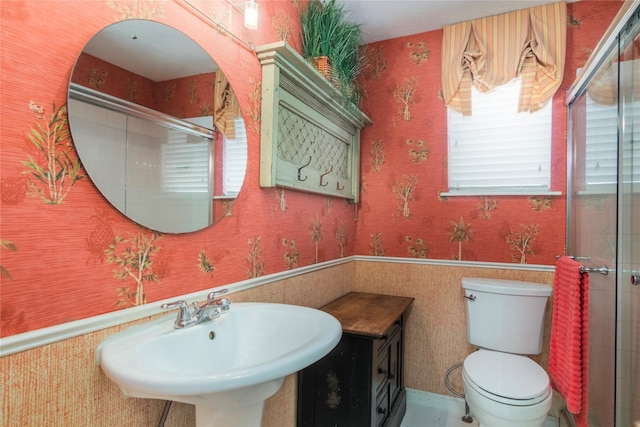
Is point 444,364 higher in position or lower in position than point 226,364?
lower

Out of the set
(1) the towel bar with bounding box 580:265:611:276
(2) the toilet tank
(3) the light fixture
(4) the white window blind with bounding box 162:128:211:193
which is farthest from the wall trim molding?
(1) the towel bar with bounding box 580:265:611:276

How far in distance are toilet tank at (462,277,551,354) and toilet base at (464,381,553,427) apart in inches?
16.3

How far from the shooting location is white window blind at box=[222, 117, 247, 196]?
1300 millimetres

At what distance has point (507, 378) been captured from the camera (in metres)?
1.59

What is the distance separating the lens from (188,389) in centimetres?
67

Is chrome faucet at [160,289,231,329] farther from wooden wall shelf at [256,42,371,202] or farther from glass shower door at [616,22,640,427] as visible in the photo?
glass shower door at [616,22,640,427]

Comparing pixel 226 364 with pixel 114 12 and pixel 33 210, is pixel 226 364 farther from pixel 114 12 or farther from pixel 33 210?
pixel 114 12

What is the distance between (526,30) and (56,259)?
8.36ft

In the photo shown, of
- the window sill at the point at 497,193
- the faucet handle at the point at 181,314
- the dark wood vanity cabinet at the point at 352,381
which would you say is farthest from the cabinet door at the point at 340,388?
the window sill at the point at 497,193

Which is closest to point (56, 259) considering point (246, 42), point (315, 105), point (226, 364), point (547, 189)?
point (226, 364)

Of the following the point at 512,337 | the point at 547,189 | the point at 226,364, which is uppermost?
the point at 547,189

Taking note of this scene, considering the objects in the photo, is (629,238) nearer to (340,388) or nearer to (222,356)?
(340,388)

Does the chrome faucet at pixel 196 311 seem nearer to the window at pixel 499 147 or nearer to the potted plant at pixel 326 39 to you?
the potted plant at pixel 326 39

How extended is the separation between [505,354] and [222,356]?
1554mm
